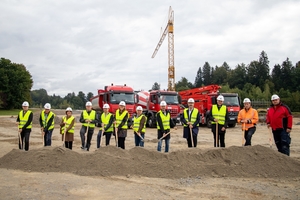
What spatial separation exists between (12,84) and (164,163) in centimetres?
6321

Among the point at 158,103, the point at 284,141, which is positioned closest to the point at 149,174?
the point at 284,141

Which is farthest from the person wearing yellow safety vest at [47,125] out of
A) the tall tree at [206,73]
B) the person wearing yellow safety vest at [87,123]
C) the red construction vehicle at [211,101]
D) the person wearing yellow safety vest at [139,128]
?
the tall tree at [206,73]

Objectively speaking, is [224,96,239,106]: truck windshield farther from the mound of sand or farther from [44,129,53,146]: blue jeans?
[44,129,53,146]: blue jeans

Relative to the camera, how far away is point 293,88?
67125mm

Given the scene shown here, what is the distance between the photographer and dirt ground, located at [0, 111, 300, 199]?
5613mm

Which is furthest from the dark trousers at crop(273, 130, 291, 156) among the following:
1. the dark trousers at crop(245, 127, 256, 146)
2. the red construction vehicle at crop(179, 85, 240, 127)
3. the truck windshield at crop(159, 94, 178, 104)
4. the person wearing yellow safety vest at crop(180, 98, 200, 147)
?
the truck windshield at crop(159, 94, 178, 104)

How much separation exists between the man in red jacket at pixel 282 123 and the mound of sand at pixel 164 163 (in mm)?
789

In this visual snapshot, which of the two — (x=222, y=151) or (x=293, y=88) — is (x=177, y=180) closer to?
(x=222, y=151)

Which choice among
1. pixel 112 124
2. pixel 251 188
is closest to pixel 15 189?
pixel 112 124

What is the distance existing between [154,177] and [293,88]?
224 feet

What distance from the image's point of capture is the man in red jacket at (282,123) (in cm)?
798

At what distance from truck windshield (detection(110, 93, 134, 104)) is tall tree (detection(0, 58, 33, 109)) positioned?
4720 cm

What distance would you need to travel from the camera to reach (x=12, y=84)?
2485 inches

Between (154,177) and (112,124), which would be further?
(112,124)
